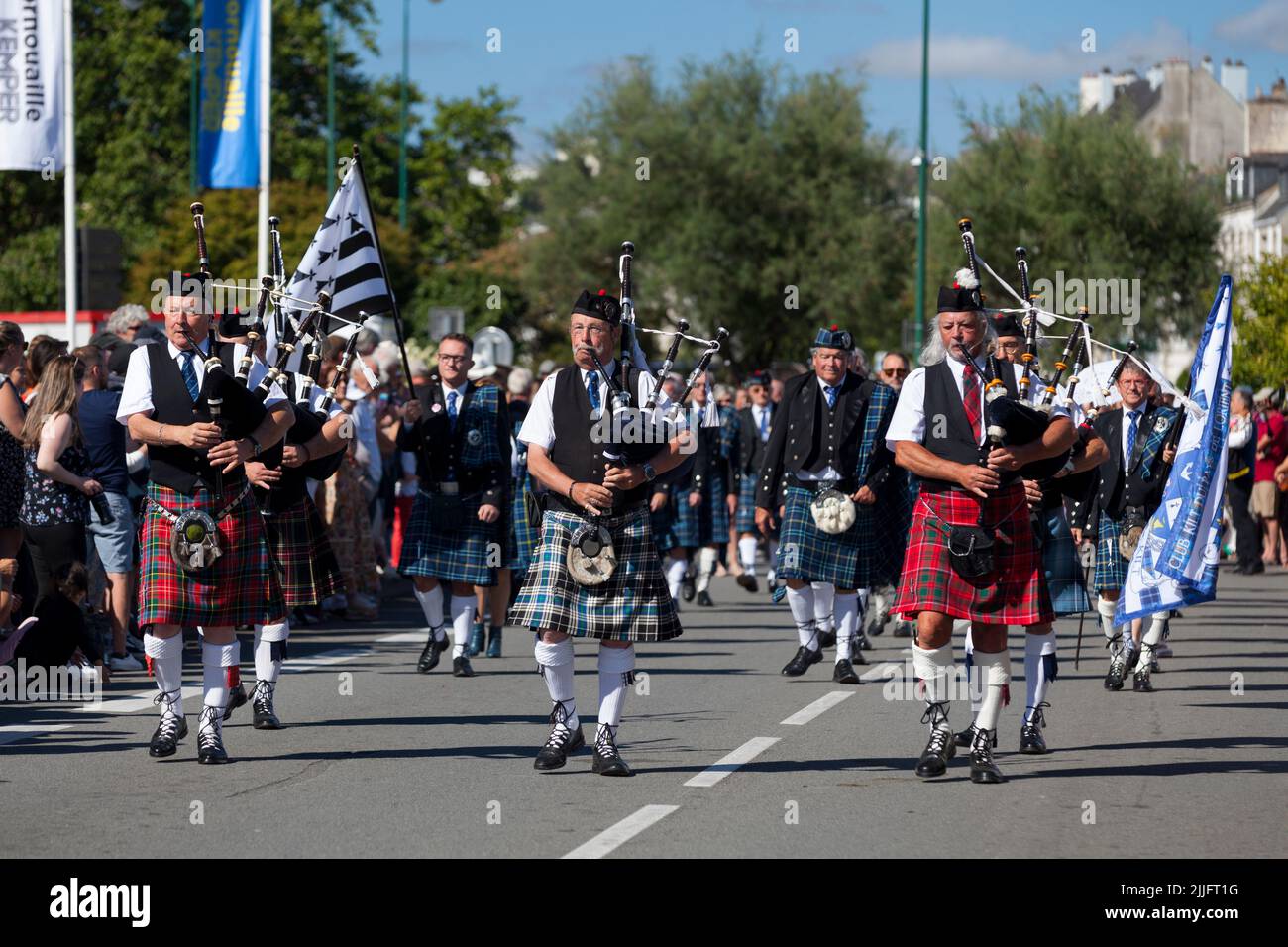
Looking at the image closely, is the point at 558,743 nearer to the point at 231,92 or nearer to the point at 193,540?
the point at 193,540

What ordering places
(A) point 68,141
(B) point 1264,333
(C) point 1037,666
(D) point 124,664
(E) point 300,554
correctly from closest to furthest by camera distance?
1. (C) point 1037,666
2. (E) point 300,554
3. (D) point 124,664
4. (A) point 68,141
5. (B) point 1264,333

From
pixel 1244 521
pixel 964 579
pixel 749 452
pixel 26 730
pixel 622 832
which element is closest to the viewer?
pixel 622 832

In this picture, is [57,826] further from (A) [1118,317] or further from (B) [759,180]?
(B) [759,180]

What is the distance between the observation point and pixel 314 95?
176 feet

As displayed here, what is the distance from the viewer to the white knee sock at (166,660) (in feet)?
27.5

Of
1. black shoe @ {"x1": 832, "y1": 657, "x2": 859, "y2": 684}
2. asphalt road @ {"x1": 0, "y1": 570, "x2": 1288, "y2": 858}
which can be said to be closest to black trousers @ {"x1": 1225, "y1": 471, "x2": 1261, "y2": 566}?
asphalt road @ {"x1": 0, "y1": 570, "x2": 1288, "y2": 858}

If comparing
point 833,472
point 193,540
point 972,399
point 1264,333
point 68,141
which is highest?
point 68,141

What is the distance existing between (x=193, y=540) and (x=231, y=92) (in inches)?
570

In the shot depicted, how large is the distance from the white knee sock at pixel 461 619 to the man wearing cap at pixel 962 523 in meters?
4.28

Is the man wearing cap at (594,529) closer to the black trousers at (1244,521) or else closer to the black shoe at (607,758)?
the black shoe at (607,758)

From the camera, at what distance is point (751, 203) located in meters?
47.9

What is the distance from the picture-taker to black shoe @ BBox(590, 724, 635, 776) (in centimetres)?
809

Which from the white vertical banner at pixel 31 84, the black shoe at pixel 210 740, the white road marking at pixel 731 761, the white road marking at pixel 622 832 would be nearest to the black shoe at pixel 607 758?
the white road marking at pixel 731 761

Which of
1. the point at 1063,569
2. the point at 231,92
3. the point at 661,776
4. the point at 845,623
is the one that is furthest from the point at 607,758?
the point at 231,92
